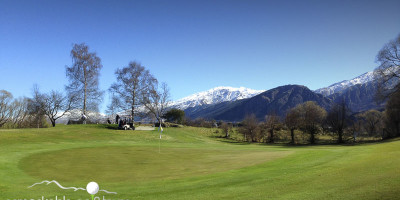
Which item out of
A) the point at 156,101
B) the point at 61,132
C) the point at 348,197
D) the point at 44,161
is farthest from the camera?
the point at 156,101

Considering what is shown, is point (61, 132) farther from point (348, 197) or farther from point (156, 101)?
point (348, 197)

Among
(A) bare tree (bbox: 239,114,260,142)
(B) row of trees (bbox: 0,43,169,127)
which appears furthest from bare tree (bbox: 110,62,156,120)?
(A) bare tree (bbox: 239,114,260,142)

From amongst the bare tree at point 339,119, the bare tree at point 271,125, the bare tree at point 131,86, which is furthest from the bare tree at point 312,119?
the bare tree at point 131,86

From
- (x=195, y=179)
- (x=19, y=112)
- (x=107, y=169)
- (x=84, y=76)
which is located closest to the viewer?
(x=195, y=179)

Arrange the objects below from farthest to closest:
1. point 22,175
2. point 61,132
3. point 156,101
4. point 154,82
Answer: point 156,101 < point 154,82 < point 61,132 < point 22,175

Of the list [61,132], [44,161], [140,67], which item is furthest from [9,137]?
[140,67]

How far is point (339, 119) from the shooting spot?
67.6m

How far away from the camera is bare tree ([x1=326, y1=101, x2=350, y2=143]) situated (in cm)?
6719

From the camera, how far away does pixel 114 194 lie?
35.6 feet

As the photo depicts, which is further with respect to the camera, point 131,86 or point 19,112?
point 19,112

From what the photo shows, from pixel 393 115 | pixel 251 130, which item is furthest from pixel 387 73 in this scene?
pixel 251 130

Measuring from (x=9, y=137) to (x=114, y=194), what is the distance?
31442 mm

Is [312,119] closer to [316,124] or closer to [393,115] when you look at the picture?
[316,124]

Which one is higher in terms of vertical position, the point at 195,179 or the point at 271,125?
the point at 271,125
